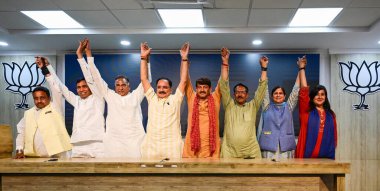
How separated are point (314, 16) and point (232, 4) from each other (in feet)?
4.05

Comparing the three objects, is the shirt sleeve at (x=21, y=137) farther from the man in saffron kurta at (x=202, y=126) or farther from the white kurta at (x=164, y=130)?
the man in saffron kurta at (x=202, y=126)

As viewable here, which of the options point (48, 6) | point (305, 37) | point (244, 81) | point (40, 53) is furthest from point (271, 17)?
point (40, 53)

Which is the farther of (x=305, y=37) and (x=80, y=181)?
(x=305, y=37)

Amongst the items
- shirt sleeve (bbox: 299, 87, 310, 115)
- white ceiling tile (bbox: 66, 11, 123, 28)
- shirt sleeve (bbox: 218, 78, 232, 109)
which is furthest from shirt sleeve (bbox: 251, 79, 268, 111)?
white ceiling tile (bbox: 66, 11, 123, 28)

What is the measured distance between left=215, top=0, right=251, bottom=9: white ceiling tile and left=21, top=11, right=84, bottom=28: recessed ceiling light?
6.48 feet

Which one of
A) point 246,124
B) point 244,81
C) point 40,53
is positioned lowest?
point 246,124

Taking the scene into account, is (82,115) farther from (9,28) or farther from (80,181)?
(9,28)

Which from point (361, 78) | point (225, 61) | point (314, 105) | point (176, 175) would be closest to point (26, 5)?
point (225, 61)

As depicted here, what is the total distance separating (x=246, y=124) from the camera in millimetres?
3975

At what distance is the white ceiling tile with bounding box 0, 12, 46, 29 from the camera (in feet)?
17.4

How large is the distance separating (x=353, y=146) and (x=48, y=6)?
5.15m

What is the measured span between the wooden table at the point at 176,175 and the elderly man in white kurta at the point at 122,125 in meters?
1.07

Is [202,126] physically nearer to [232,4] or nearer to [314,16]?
[232,4]

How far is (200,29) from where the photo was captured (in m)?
5.91
